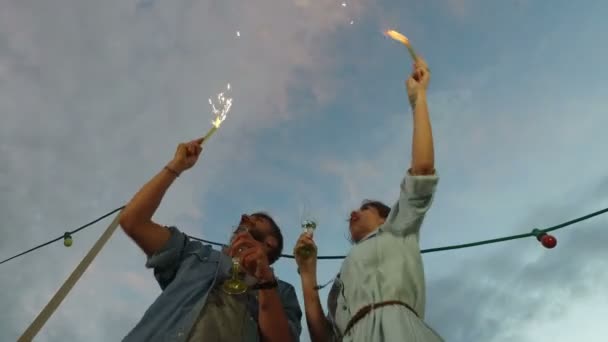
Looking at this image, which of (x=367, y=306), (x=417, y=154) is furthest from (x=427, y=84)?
(x=367, y=306)

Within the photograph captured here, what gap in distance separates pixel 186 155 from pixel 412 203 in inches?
57.3

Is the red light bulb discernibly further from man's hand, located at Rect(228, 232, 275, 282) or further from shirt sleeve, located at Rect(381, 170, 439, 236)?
man's hand, located at Rect(228, 232, 275, 282)

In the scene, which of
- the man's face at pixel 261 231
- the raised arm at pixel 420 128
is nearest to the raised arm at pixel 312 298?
the man's face at pixel 261 231

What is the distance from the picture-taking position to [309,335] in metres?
2.98

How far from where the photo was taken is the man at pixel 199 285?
270 cm

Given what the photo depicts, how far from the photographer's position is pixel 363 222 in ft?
10.9

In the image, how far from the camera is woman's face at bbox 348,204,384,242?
330 cm

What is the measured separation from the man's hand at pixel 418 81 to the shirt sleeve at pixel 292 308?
55.1 inches

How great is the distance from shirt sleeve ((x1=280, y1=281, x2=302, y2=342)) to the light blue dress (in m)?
0.29

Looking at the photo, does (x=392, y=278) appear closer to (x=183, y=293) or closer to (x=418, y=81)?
(x=183, y=293)

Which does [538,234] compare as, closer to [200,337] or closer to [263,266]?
[263,266]

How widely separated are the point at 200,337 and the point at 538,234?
260 centimetres

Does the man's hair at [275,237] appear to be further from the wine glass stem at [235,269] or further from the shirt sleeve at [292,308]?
the wine glass stem at [235,269]

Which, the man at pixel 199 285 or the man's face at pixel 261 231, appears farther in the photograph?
the man's face at pixel 261 231
